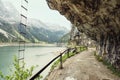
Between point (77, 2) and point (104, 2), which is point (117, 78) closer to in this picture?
point (104, 2)

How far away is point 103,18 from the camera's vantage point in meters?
20.7

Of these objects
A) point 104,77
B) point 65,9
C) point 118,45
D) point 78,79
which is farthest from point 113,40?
point 78,79

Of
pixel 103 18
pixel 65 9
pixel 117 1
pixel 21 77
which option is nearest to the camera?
pixel 117 1

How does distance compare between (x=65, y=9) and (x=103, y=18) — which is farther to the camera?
(x=65, y=9)

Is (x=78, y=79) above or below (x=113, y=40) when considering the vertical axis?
below

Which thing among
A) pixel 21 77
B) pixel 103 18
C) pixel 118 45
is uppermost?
pixel 103 18

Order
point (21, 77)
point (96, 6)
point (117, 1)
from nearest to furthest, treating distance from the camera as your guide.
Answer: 1. point (117, 1)
2. point (96, 6)
3. point (21, 77)

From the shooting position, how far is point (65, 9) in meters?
26.7

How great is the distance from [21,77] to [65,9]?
15283 millimetres

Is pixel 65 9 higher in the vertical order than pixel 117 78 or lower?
higher

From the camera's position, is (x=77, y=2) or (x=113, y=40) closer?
(x=77, y=2)

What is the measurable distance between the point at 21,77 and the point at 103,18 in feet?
67.2

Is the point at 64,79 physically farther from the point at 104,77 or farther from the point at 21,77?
the point at 21,77

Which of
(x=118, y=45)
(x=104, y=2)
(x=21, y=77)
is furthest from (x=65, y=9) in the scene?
(x=21, y=77)
